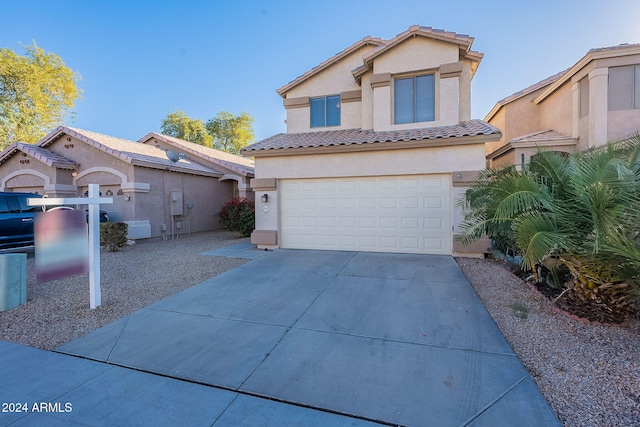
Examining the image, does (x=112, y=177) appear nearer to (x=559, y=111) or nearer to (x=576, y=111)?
(x=576, y=111)

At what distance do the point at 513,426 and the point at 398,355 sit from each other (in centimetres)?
125

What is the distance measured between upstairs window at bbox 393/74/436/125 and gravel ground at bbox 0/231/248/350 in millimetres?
7279

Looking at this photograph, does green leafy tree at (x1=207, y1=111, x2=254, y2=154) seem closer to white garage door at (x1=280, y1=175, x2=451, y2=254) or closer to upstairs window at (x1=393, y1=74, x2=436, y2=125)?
white garage door at (x1=280, y1=175, x2=451, y2=254)

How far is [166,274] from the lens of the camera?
23.9 ft

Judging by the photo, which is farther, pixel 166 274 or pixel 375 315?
pixel 166 274

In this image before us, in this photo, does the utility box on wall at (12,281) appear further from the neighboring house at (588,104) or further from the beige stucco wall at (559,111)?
the beige stucco wall at (559,111)

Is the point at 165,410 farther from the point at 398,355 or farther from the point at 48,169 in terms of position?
the point at 48,169

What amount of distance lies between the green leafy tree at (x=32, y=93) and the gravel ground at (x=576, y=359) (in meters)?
32.2

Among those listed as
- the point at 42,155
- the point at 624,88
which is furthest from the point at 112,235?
the point at 624,88

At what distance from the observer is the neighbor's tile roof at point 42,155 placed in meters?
12.6

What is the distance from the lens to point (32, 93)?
2255 cm

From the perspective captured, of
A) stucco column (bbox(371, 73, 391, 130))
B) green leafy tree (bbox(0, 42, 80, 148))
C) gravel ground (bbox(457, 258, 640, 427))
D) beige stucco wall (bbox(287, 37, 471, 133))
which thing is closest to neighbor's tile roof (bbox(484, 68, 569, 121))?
beige stucco wall (bbox(287, 37, 471, 133))

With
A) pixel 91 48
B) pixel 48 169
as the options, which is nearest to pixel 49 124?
pixel 91 48

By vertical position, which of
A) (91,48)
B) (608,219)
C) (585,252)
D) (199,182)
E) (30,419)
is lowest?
(30,419)
